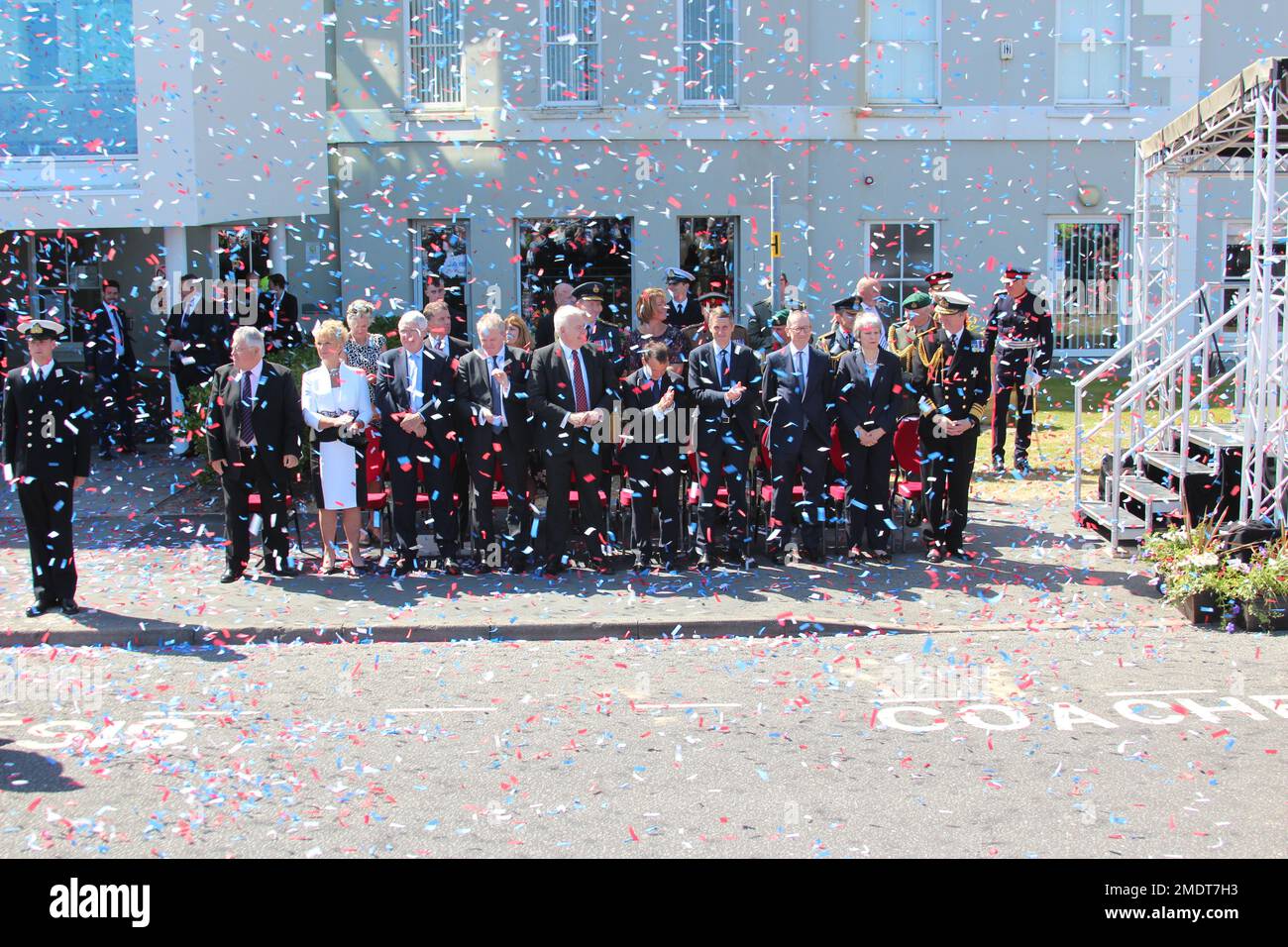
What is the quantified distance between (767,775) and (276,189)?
15.3 meters

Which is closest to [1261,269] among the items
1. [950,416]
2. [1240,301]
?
[1240,301]

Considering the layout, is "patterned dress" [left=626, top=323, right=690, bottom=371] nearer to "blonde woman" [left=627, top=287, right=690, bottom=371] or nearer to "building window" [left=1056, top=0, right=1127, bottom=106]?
"blonde woman" [left=627, top=287, right=690, bottom=371]

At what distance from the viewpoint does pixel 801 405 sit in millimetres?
10734

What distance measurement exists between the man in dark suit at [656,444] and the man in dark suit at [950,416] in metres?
1.99

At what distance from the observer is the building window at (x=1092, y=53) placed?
73.3 ft

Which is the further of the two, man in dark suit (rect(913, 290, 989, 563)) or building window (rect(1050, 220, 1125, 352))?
building window (rect(1050, 220, 1125, 352))

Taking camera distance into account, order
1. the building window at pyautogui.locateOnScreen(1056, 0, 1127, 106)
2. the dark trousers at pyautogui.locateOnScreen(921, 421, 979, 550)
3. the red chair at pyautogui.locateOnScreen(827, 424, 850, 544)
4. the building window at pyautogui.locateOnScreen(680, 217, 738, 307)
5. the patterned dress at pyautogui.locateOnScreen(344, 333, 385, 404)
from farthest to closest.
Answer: the building window at pyautogui.locateOnScreen(680, 217, 738, 307) < the building window at pyautogui.locateOnScreen(1056, 0, 1127, 106) < the patterned dress at pyautogui.locateOnScreen(344, 333, 385, 404) < the red chair at pyautogui.locateOnScreen(827, 424, 850, 544) < the dark trousers at pyautogui.locateOnScreen(921, 421, 979, 550)

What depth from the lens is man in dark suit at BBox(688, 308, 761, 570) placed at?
1062 cm

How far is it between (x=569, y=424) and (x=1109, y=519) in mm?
4387

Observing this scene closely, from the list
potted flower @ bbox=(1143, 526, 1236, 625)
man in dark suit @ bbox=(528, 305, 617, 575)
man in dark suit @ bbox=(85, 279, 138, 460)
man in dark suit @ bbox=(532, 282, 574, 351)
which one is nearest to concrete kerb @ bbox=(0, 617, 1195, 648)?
potted flower @ bbox=(1143, 526, 1236, 625)

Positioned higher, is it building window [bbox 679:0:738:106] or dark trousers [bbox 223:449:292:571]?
building window [bbox 679:0:738:106]

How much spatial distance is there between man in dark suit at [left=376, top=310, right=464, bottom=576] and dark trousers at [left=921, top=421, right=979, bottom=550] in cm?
378

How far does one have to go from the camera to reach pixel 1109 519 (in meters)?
11.0

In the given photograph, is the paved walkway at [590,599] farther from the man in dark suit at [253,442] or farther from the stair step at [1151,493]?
the stair step at [1151,493]
